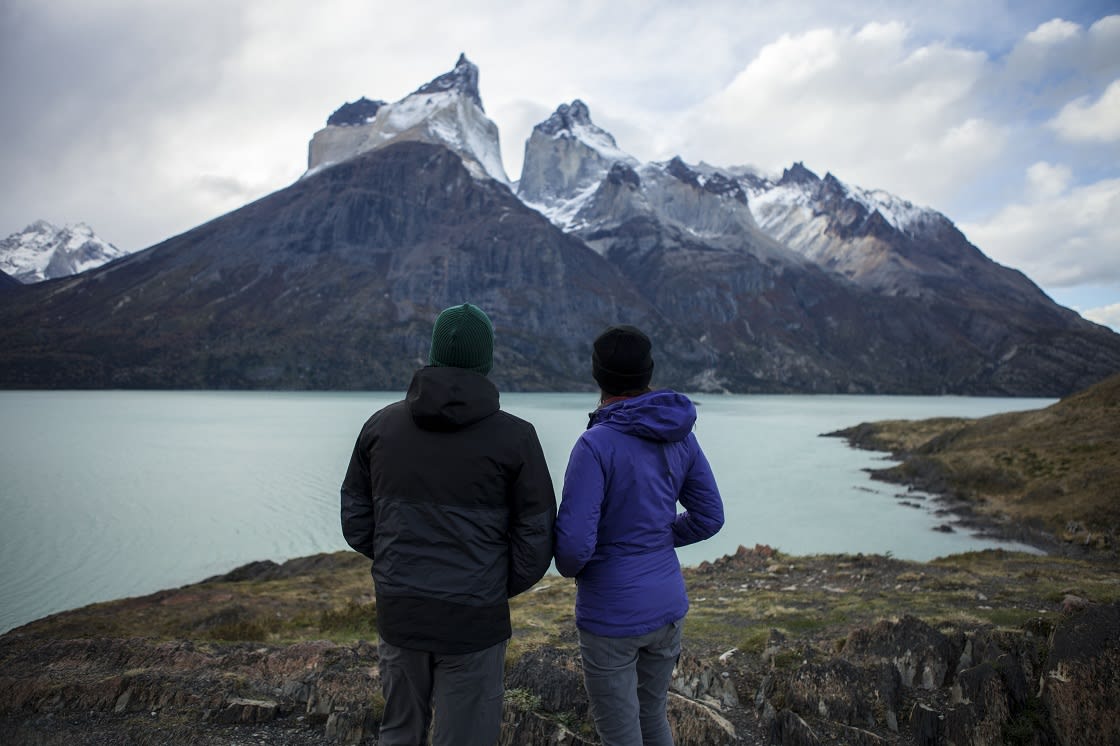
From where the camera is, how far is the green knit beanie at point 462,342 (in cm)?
377

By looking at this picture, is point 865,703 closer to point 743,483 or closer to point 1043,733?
point 1043,733

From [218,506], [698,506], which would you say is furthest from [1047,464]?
[218,506]

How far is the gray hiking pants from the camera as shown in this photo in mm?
3746

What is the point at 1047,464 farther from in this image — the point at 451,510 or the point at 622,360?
the point at 451,510

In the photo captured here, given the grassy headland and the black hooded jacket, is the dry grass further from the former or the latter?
the black hooded jacket

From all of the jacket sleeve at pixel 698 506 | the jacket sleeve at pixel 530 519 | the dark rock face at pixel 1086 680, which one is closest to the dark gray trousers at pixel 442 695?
the jacket sleeve at pixel 530 519

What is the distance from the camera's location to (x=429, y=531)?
3.56 metres

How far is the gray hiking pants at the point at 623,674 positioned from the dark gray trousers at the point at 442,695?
1.83ft

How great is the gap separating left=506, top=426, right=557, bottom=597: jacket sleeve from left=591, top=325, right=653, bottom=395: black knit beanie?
69cm

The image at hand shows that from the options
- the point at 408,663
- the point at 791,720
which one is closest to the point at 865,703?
the point at 791,720

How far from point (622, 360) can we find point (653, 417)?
42 centimetres

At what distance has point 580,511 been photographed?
368 cm

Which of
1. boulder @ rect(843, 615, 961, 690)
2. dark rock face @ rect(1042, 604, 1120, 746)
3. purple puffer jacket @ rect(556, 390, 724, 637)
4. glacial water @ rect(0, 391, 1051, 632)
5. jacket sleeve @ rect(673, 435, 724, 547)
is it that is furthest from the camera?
glacial water @ rect(0, 391, 1051, 632)

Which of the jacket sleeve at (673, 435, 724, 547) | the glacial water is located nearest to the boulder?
the jacket sleeve at (673, 435, 724, 547)
